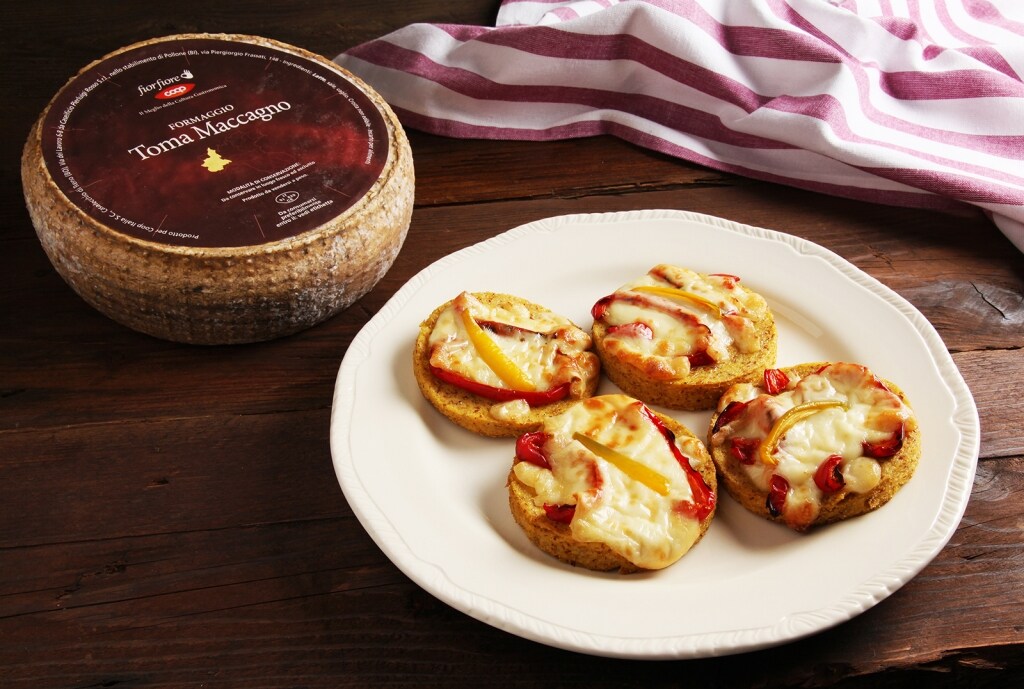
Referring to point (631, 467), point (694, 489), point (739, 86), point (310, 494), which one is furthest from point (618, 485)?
point (739, 86)

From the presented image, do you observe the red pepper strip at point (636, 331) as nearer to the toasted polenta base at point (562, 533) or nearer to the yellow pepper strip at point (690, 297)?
the yellow pepper strip at point (690, 297)

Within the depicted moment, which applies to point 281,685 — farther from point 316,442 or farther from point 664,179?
point 664,179

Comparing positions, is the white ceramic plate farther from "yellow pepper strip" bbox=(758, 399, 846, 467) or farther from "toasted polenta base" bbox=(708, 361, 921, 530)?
"yellow pepper strip" bbox=(758, 399, 846, 467)

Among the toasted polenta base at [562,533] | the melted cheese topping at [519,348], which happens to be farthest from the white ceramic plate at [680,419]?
the melted cheese topping at [519,348]

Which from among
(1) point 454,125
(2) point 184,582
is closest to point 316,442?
(2) point 184,582

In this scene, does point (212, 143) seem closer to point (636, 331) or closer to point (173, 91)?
point (173, 91)
